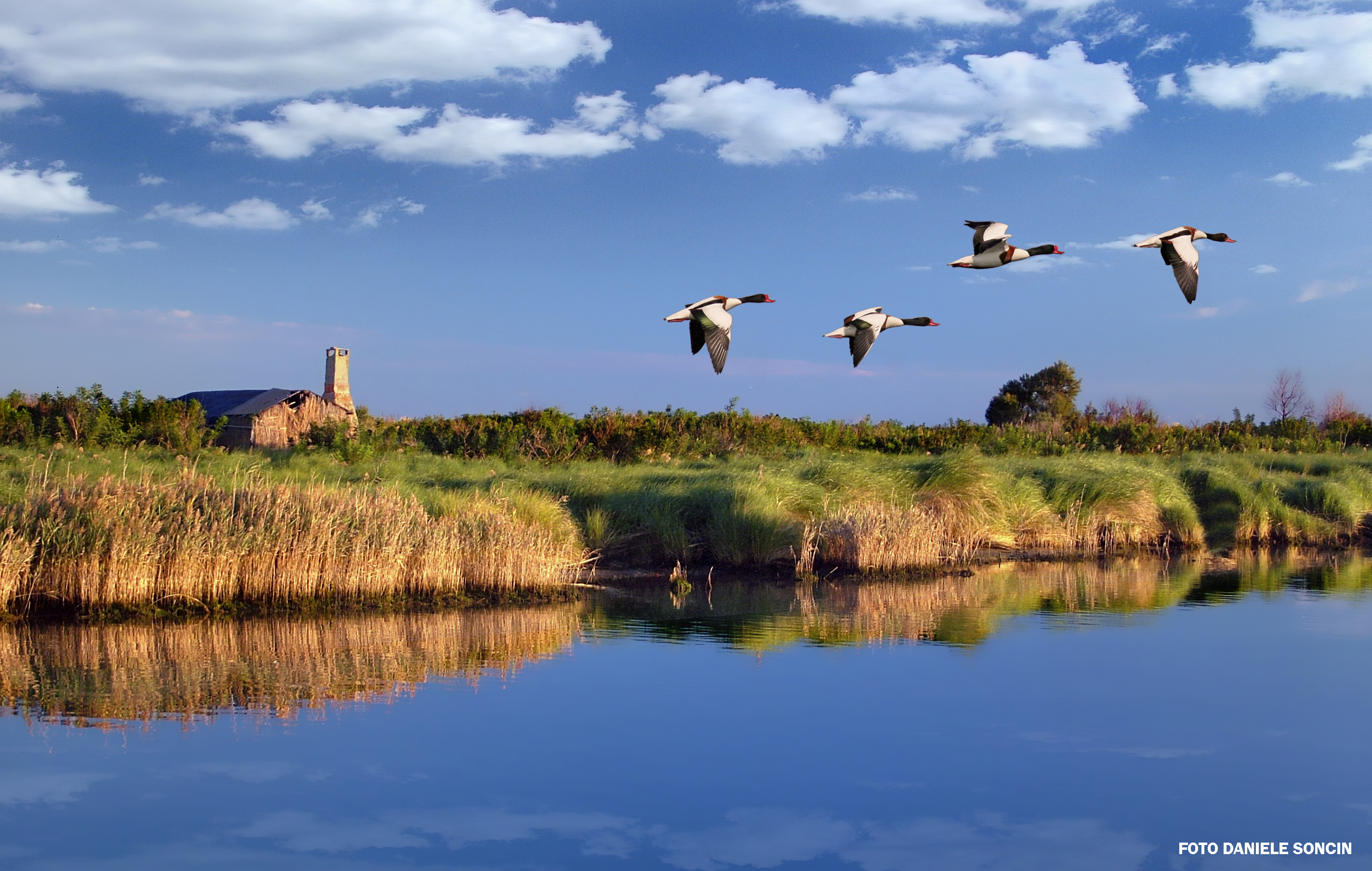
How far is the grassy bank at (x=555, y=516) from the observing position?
12398 millimetres

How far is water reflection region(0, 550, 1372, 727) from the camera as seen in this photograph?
390 inches

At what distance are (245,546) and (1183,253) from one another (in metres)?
11.2

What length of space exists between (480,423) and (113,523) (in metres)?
14.8

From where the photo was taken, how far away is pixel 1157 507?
21375 mm

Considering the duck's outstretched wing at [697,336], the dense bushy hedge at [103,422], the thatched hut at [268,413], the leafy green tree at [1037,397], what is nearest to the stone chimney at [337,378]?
the thatched hut at [268,413]

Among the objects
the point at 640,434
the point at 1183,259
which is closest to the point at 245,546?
the point at 1183,259

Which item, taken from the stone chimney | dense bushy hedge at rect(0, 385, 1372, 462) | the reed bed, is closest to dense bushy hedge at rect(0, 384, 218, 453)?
dense bushy hedge at rect(0, 385, 1372, 462)

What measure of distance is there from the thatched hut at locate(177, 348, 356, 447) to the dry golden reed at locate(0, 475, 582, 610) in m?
15.0

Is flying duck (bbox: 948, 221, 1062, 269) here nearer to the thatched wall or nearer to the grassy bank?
the grassy bank

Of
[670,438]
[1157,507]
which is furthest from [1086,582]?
[670,438]

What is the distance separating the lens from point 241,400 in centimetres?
3412

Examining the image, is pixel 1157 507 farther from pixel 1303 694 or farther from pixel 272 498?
pixel 272 498

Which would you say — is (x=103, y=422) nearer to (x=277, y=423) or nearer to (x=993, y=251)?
(x=277, y=423)

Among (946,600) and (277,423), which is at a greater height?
(277,423)
